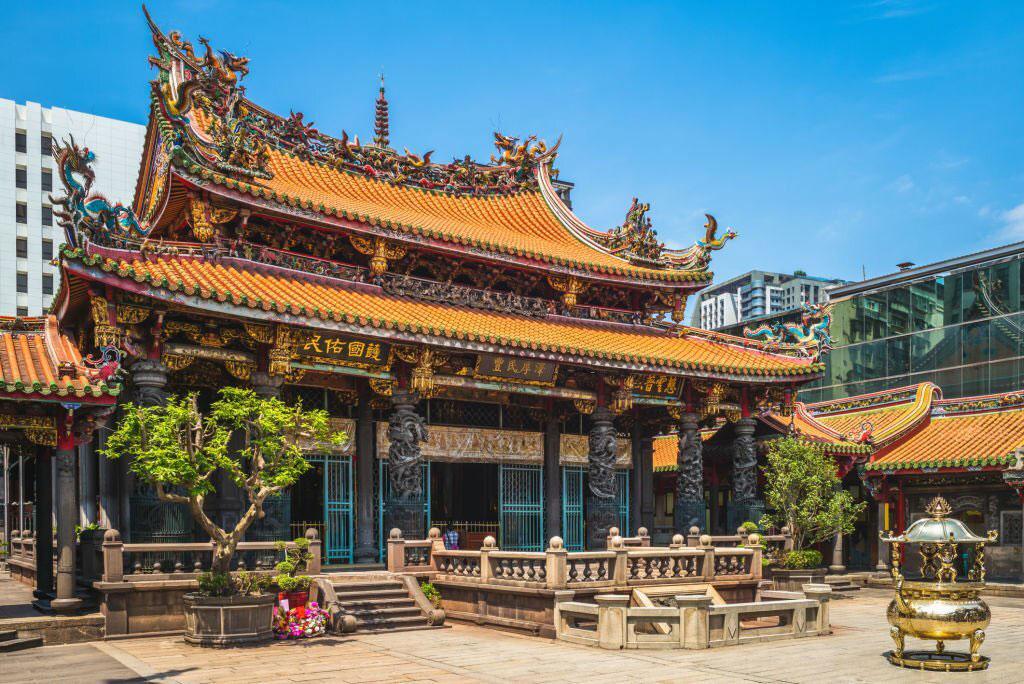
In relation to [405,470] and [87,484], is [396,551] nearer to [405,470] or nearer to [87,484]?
[405,470]

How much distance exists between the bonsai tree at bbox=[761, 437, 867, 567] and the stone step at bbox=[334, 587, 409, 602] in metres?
9.45

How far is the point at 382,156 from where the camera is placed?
2302cm

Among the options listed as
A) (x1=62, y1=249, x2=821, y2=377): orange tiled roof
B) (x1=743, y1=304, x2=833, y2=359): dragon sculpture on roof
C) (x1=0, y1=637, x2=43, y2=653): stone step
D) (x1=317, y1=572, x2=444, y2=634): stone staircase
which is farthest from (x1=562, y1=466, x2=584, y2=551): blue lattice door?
(x1=0, y1=637, x2=43, y2=653): stone step

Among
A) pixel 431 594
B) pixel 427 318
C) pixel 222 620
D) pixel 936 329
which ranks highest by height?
pixel 936 329

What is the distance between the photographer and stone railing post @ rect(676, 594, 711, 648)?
43.4 ft

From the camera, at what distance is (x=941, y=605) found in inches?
440

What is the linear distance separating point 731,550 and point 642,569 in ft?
8.19

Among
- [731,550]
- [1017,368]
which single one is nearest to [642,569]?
[731,550]

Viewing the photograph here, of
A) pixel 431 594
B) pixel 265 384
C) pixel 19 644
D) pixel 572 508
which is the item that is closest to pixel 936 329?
pixel 572 508

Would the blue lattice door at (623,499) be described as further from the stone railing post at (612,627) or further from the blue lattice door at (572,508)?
the stone railing post at (612,627)

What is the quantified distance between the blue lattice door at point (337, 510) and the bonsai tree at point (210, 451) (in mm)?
4789

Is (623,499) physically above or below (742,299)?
below

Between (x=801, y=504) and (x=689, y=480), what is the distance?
8.70 ft

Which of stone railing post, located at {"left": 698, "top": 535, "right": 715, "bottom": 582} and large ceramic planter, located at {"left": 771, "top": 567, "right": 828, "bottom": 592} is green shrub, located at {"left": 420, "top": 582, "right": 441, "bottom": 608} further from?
large ceramic planter, located at {"left": 771, "top": 567, "right": 828, "bottom": 592}
